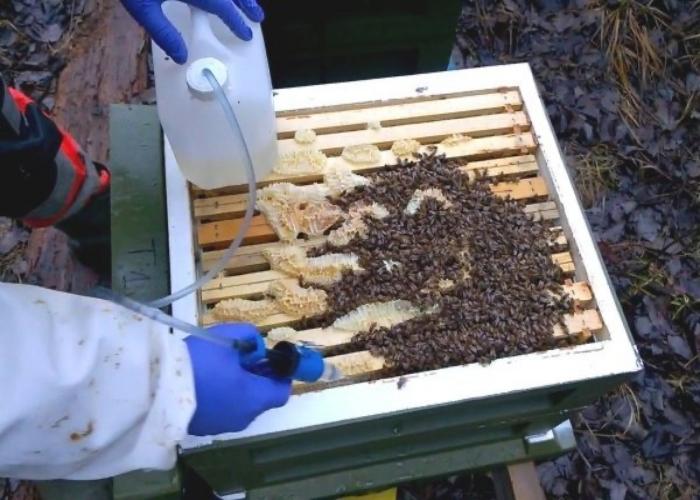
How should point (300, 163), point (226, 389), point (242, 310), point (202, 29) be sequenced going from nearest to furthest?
point (226, 389), point (202, 29), point (242, 310), point (300, 163)

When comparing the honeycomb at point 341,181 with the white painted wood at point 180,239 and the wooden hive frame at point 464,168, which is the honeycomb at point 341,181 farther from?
the white painted wood at point 180,239

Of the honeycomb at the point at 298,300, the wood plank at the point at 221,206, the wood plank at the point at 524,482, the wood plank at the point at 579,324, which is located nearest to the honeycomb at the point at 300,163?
the wood plank at the point at 221,206

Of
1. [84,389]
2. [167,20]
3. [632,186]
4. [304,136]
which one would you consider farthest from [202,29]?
[632,186]

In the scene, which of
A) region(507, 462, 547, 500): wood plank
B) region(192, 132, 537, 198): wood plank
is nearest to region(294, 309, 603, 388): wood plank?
region(192, 132, 537, 198): wood plank

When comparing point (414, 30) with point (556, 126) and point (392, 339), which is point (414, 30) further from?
point (392, 339)

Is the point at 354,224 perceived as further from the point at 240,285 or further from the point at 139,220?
the point at 139,220

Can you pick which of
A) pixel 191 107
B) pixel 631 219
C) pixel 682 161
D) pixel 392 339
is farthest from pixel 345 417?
pixel 682 161
